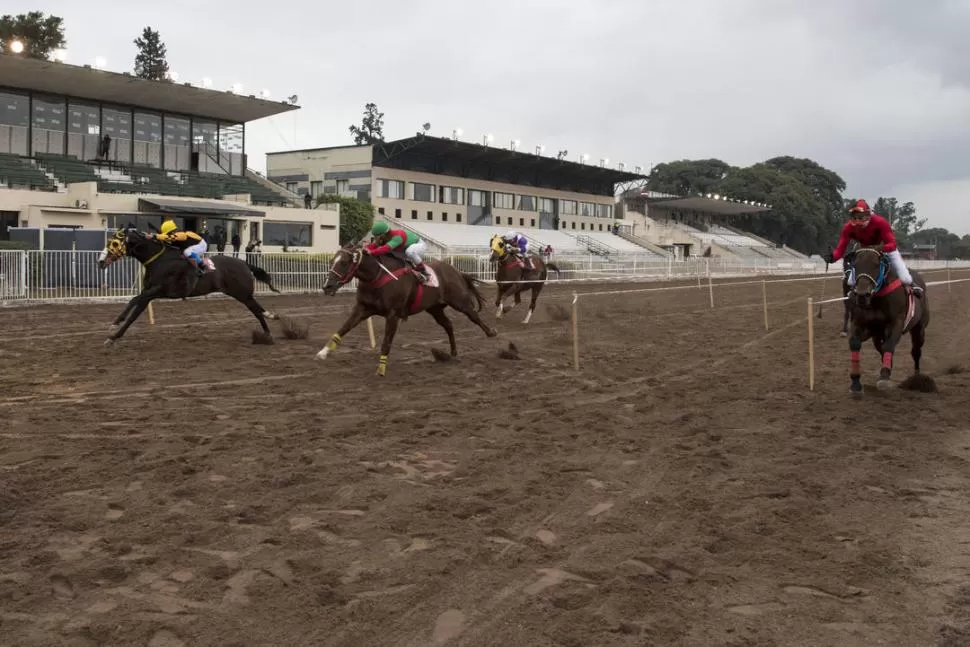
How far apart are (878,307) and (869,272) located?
1.86 ft

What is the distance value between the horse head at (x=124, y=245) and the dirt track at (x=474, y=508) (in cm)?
295

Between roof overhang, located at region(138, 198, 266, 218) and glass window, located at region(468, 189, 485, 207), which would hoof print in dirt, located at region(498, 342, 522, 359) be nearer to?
roof overhang, located at region(138, 198, 266, 218)

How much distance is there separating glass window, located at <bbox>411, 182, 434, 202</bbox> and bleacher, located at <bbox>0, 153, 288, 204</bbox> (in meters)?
17.6

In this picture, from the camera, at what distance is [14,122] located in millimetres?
37219

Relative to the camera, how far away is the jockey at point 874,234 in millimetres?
10078

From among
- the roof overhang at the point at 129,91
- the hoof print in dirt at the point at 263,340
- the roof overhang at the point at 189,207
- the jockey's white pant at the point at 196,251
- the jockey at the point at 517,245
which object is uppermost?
the roof overhang at the point at 129,91

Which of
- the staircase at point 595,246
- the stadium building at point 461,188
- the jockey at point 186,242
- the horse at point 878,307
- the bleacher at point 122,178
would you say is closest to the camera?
the horse at point 878,307

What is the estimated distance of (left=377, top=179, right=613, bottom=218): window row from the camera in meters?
59.5

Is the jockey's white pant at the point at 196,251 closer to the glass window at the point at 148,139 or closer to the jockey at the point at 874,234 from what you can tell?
the jockey at the point at 874,234

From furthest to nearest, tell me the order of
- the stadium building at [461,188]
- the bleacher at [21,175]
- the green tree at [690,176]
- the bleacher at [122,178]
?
the green tree at [690,176] → the stadium building at [461,188] → the bleacher at [122,178] → the bleacher at [21,175]

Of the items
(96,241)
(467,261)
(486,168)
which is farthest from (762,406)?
(486,168)

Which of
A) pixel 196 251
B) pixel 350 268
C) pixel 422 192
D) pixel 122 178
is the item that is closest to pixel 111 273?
pixel 196 251

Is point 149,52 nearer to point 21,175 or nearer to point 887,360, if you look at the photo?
point 21,175

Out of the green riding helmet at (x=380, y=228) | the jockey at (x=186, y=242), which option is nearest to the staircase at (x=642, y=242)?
the jockey at (x=186, y=242)
